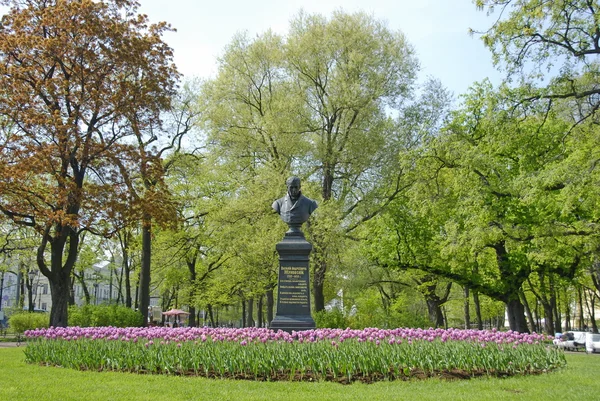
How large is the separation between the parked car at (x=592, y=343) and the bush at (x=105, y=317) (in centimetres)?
2158

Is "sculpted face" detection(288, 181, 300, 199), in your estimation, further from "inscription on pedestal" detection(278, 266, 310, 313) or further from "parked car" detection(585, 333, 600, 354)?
"parked car" detection(585, 333, 600, 354)

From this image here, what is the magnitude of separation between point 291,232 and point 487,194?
423 inches

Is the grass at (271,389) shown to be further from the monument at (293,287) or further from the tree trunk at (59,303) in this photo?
the tree trunk at (59,303)

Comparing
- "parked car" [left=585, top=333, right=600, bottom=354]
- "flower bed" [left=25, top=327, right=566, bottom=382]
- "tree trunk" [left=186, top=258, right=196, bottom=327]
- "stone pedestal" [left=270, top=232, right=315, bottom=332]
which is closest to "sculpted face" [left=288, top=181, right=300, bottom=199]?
"stone pedestal" [left=270, top=232, right=315, bottom=332]

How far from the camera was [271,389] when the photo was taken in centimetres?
803

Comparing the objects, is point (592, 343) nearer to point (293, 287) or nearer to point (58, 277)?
point (293, 287)

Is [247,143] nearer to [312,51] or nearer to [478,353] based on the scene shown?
[312,51]

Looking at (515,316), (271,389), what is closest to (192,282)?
(515,316)

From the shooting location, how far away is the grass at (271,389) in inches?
289

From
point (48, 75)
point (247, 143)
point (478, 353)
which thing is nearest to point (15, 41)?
point (48, 75)

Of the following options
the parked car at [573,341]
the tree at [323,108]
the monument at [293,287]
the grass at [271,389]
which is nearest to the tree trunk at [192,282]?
the tree at [323,108]

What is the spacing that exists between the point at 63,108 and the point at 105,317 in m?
8.50

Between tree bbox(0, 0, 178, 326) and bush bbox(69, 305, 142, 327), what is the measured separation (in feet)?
9.80

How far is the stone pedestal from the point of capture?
1248 centimetres
